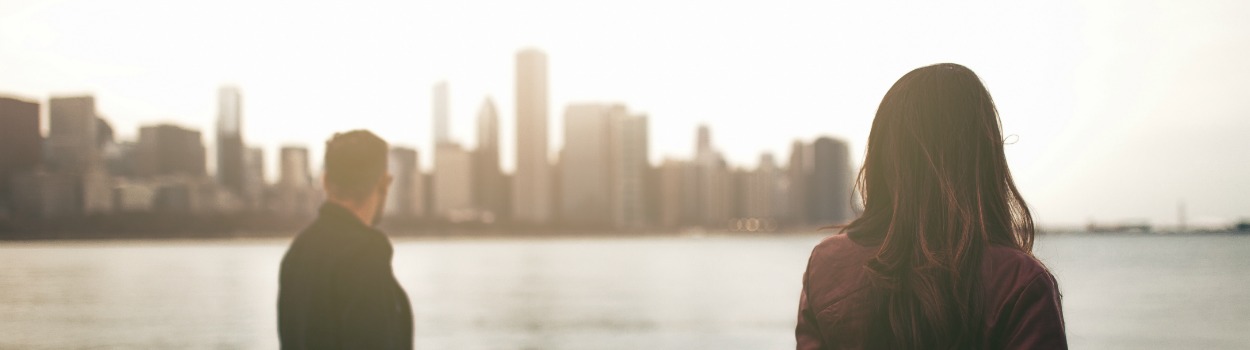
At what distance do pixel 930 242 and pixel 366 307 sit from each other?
240 cm

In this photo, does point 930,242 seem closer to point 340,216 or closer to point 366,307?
point 366,307

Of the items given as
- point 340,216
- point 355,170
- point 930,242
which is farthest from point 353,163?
point 930,242

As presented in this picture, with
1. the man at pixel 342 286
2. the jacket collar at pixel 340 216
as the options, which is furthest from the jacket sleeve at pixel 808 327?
the jacket collar at pixel 340 216

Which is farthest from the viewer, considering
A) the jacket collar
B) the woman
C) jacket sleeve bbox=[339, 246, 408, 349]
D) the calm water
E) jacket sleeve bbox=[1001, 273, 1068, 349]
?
the calm water

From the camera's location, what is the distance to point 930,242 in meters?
2.64

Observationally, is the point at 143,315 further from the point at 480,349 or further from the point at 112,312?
the point at 480,349

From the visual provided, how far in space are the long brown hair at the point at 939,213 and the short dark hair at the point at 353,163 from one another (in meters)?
2.30

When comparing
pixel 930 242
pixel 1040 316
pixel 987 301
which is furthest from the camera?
pixel 930 242

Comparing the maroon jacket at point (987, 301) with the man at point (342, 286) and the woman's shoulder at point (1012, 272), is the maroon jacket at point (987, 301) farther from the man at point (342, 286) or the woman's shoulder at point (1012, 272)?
the man at point (342, 286)

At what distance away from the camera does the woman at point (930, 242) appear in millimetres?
2486

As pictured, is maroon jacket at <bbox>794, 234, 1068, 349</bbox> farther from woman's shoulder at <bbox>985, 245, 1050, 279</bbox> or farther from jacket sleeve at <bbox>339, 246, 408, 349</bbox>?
jacket sleeve at <bbox>339, 246, 408, 349</bbox>

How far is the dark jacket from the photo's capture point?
14.0 ft

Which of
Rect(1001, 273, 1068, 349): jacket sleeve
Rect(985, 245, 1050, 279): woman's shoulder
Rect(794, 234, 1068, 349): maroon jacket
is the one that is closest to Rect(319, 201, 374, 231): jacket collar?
Rect(794, 234, 1068, 349): maroon jacket

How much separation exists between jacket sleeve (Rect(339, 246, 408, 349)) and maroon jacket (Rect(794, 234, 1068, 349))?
1.95m
